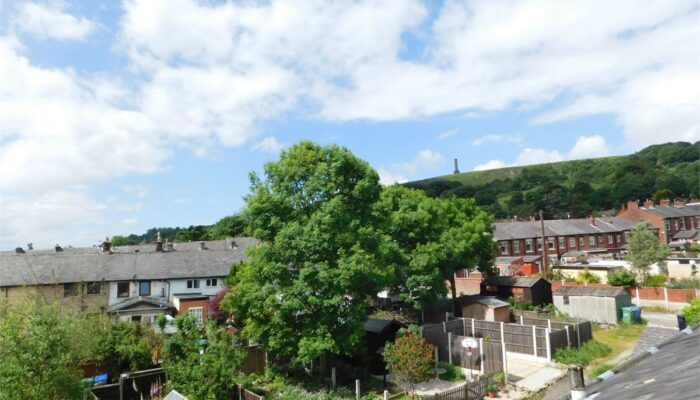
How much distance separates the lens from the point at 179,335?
2014 cm

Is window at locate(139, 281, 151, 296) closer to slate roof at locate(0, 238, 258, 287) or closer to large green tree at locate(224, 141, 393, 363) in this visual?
slate roof at locate(0, 238, 258, 287)

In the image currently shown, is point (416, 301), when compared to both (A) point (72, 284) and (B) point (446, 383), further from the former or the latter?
(A) point (72, 284)

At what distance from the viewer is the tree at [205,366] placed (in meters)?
18.2

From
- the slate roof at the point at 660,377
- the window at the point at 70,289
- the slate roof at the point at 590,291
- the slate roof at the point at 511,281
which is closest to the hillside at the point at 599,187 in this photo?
the slate roof at the point at 511,281

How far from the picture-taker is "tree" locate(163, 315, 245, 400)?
18.2 metres

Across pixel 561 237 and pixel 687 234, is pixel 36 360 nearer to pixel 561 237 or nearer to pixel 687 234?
pixel 561 237

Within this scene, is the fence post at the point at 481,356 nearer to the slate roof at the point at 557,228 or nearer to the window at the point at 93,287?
the window at the point at 93,287

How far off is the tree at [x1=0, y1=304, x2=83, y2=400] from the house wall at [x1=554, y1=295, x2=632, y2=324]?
31.5m

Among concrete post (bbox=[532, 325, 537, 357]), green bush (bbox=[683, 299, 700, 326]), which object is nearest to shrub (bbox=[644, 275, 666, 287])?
green bush (bbox=[683, 299, 700, 326])

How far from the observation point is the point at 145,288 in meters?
36.9

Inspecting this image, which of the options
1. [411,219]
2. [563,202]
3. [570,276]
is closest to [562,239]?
[570,276]

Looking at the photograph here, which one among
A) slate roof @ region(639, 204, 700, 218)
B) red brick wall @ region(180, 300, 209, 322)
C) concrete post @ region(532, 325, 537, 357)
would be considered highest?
slate roof @ region(639, 204, 700, 218)

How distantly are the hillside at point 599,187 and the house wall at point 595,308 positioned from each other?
62875 mm

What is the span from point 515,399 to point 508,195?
158 m
